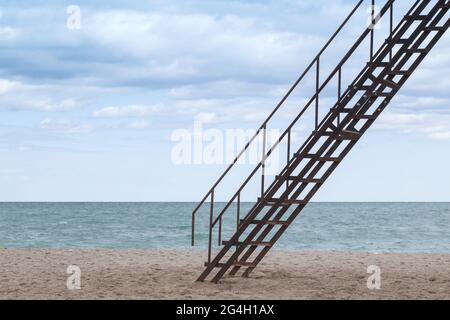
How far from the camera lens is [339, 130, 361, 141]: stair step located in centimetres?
1352

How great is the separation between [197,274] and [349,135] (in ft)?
13.9

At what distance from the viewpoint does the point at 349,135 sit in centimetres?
1359

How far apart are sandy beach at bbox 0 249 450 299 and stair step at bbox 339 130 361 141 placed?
104 inches

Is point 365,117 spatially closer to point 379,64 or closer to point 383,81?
point 383,81

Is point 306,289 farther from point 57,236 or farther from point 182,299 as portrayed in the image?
point 57,236

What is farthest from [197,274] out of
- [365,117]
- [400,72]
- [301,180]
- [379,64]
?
[400,72]

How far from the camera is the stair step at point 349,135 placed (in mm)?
13516

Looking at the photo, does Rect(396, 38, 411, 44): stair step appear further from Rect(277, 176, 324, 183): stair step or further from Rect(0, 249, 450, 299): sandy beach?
Rect(0, 249, 450, 299): sandy beach

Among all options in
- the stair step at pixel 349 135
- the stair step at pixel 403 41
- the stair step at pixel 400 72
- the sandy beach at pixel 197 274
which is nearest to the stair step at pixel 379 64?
the stair step at pixel 400 72

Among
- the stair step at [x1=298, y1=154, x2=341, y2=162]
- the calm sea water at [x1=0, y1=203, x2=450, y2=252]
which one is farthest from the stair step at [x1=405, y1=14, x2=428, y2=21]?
the calm sea water at [x1=0, y1=203, x2=450, y2=252]

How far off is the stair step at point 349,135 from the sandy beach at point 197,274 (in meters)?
2.65

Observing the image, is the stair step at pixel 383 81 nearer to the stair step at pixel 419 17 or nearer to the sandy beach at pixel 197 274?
the stair step at pixel 419 17

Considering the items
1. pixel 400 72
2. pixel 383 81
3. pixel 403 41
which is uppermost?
pixel 403 41
